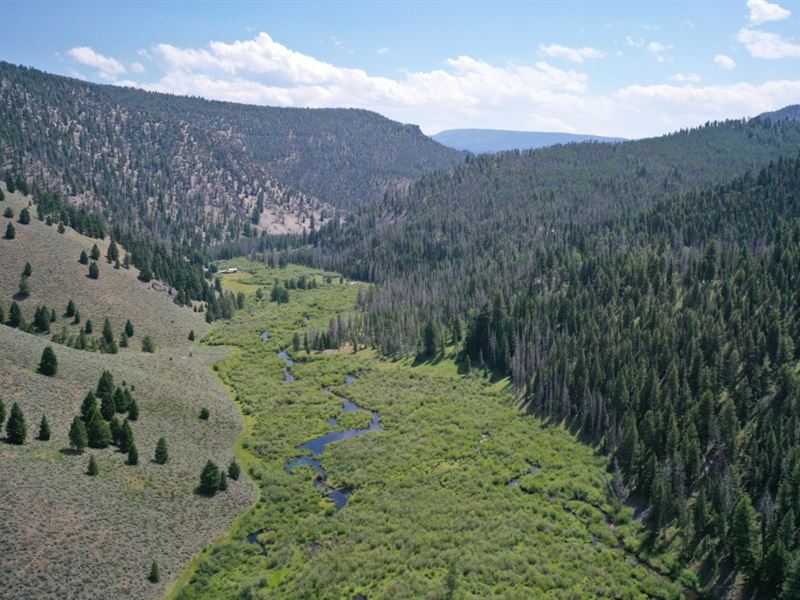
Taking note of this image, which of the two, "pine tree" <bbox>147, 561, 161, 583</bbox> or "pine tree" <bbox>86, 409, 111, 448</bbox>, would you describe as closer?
"pine tree" <bbox>147, 561, 161, 583</bbox>

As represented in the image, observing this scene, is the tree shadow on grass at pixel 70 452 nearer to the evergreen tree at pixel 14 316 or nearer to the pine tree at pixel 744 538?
the evergreen tree at pixel 14 316

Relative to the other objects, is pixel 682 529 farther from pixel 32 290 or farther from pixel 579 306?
pixel 32 290

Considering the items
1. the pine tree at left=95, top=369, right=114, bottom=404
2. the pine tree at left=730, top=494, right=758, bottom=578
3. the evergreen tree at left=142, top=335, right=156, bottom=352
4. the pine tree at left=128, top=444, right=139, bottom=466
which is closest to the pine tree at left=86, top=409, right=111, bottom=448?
the pine tree at left=128, top=444, right=139, bottom=466

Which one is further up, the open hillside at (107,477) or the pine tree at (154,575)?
the open hillside at (107,477)

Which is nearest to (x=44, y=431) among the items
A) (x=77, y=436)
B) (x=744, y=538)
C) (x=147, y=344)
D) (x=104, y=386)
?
(x=77, y=436)

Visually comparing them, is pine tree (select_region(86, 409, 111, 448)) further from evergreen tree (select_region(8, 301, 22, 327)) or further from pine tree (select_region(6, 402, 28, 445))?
evergreen tree (select_region(8, 301, 22, 327))

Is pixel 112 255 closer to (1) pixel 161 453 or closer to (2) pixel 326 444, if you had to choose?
(2) pixel 326 444

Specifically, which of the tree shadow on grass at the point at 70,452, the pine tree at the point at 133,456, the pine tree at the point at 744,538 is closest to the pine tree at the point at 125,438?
the pine tree at the point at 133,456
